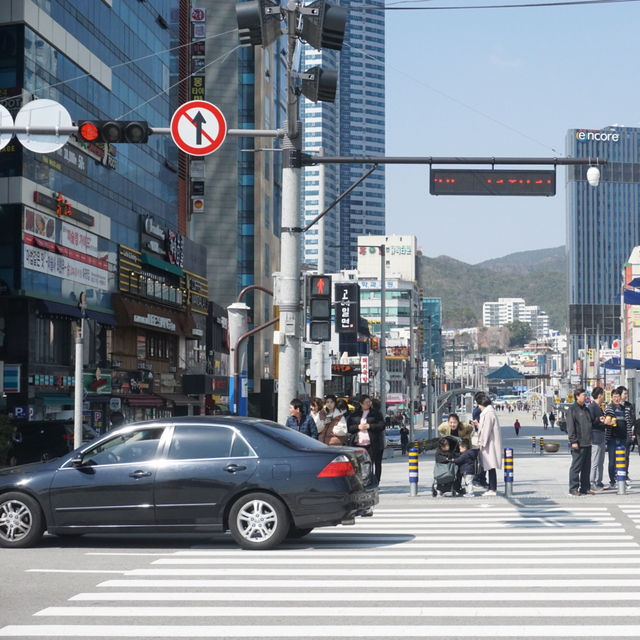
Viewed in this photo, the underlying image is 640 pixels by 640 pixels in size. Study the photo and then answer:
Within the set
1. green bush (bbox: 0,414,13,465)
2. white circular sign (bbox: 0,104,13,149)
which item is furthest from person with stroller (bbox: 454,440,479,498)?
green bush (bbox: 0,414,13,465)

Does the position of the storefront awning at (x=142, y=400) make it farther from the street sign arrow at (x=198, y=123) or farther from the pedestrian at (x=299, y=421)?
the street sign arrow at (x=198, y=123)

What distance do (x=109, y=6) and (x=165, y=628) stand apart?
45167 millimetres

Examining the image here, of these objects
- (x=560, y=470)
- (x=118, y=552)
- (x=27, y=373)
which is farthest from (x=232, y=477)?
(x=27, y=373)

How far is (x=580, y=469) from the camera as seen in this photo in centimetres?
2014

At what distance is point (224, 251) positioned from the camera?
86188 millimetres

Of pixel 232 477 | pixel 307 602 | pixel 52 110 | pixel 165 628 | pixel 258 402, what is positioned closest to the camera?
pixel 165 628

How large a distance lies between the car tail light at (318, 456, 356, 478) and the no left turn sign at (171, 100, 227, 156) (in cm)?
676

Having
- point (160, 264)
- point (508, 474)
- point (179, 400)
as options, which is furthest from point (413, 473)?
point (179, 400)

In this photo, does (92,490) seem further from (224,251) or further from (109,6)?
(224,251)

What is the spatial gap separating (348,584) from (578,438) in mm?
10370

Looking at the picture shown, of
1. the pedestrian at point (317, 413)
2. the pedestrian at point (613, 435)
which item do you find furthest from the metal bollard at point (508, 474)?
the pedestrian at point (317, 413)

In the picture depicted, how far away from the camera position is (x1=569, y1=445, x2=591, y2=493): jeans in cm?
2000

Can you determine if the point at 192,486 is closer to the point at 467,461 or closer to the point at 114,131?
the point at 114,131

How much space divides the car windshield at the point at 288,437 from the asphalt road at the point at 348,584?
3.92 ft
